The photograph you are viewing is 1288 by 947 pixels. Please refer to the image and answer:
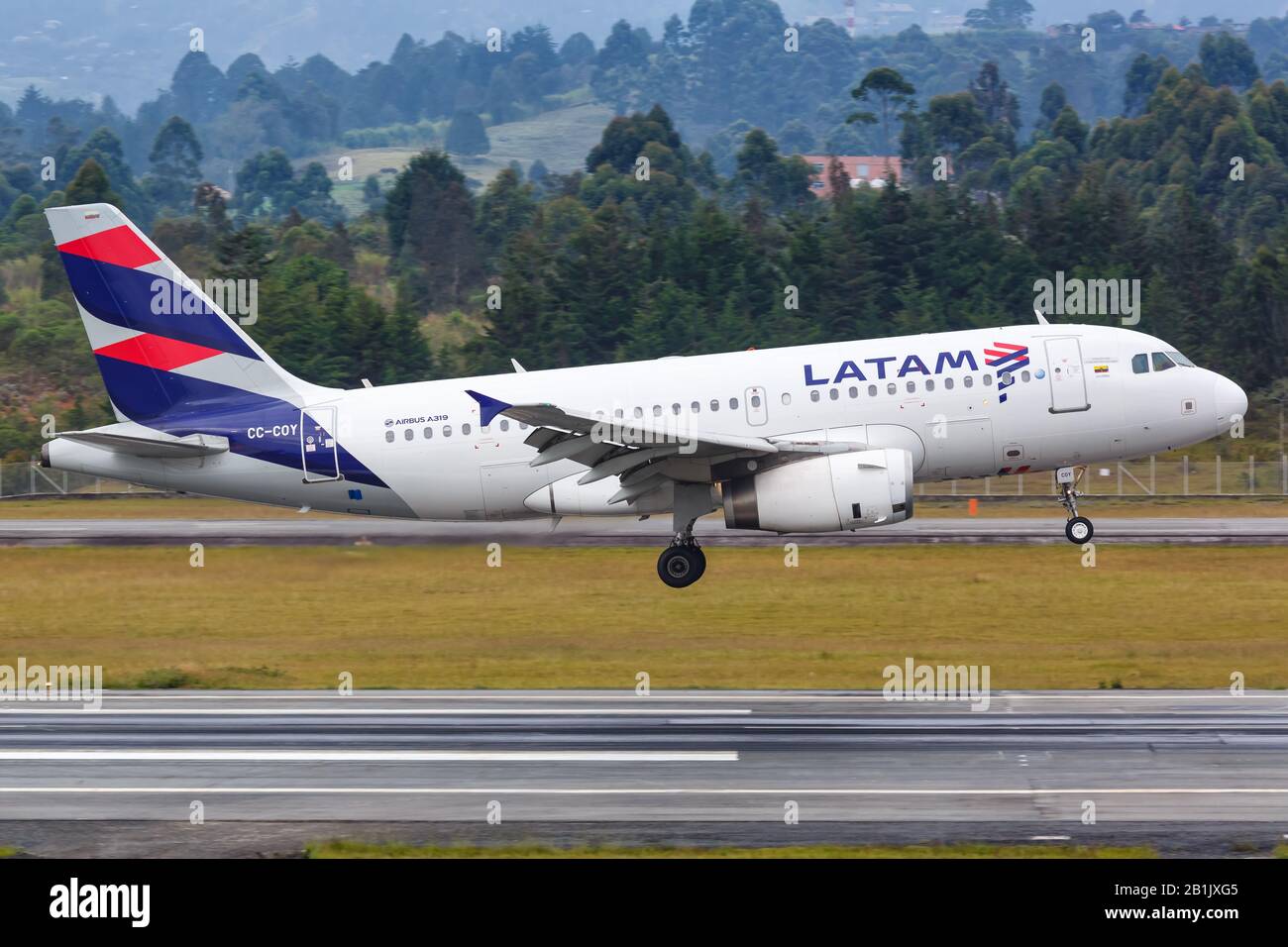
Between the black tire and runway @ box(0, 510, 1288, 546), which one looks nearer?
the black tire

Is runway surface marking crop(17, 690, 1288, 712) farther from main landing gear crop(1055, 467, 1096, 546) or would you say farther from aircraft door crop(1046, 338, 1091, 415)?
aircraft door crop(1046, 338, 1091, 415)

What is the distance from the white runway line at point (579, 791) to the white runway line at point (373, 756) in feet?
5.68

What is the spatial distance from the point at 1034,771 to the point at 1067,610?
52.2 feet

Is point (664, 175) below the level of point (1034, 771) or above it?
above

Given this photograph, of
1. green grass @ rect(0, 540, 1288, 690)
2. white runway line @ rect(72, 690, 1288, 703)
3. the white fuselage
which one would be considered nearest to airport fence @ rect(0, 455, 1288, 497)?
green grass @ rect(0, 540, 1288, 690)

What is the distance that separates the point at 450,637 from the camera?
3647 centimetres

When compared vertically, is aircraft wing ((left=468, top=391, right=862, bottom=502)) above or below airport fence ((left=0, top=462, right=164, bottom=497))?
below

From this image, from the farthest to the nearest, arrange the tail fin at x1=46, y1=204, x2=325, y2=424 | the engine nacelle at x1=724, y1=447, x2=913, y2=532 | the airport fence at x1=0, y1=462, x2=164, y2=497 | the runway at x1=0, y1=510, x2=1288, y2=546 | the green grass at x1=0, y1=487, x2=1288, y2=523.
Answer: the airport fence at x1=0, y1=462, x2=164, y2=497 < the green grass at x1=0, y1=487, x2=1288, y2=523 < the runway at x1=0, y1=510, x2=1288, y2=546 < the tail fin at x1=46, y1=204, x2=325, y2=424 < the engine nacelle at x1=724, y1=447, x2=913, y2=532

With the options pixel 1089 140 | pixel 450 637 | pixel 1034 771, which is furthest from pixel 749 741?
pixel 1089 140

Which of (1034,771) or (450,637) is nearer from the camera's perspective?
(1034,771)

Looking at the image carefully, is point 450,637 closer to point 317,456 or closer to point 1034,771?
point 317,456

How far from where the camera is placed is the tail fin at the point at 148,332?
35062 millimetres

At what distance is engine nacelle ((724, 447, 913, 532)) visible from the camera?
1262 inches

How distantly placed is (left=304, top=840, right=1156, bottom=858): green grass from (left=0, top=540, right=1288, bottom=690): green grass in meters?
11.4
